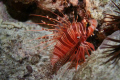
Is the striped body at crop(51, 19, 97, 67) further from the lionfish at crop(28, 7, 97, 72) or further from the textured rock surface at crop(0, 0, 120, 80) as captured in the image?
the textured rock surface at crop(0, 0, 120, 80)

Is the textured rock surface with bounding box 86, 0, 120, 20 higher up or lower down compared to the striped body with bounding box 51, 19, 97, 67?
higher up

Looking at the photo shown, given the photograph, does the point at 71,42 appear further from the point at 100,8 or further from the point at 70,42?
the point at 100,8

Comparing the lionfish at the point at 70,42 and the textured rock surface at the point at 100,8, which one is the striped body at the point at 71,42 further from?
the textured rock surface at the point at 100,8

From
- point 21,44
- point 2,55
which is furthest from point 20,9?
point 2,55

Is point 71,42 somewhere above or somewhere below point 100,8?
below

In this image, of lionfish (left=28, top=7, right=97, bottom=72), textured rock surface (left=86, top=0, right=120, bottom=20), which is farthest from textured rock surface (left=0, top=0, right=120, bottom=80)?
lionfish (left=28, top=7, right=97, bottom=72)

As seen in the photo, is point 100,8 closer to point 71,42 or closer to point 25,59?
point 71,42

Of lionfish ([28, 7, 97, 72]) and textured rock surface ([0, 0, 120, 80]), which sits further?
lionfish ([28, 7, 97, 72])

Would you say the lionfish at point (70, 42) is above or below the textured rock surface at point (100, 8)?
below

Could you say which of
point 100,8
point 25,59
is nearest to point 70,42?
point 100,8

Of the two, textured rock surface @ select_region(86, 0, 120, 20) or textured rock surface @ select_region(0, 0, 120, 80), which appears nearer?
textured rock surface @ select_region(0, 0, 120, 80)

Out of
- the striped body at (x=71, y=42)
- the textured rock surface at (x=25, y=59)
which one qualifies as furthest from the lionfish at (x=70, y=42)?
the textured rock surface at (x=25, y=59)

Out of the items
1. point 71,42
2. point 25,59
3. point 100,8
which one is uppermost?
point 100,8
